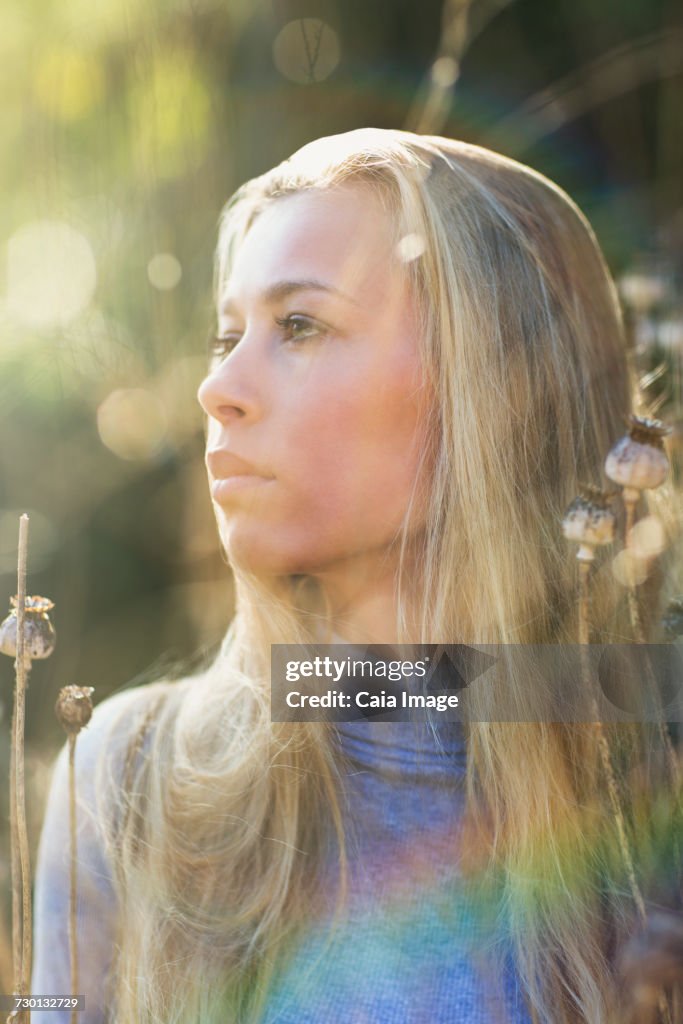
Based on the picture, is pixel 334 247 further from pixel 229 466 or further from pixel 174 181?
pixel 174 181

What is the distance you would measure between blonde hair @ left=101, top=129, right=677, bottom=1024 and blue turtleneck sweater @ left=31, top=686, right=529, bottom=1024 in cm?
2

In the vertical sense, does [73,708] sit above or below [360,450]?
below

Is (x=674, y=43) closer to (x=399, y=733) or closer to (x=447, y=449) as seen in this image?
(x=447, y=449)

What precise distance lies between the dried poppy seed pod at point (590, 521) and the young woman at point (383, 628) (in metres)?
0.06

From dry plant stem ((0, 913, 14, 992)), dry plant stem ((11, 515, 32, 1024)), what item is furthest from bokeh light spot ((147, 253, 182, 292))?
dry plant stem ((0, 913, 14, 992))

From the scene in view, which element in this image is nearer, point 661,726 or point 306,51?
point 661,726

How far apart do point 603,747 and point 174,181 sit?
2.60 feet

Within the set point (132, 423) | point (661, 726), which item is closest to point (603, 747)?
point (661, 726)

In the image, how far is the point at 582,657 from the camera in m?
0.74

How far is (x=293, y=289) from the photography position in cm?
70

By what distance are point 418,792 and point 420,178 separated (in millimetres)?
528

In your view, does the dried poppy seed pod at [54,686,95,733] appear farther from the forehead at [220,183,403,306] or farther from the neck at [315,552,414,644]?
the forehead at [220,183,403,306]

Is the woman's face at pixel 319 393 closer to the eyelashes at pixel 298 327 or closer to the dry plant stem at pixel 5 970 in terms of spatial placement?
the eyelashes at pixel 298 327

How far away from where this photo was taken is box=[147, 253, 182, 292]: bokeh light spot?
3.39 ft
